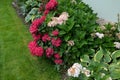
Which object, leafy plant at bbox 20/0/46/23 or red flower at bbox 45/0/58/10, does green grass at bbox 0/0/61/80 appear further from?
red flower at bbox 45/0/58/10

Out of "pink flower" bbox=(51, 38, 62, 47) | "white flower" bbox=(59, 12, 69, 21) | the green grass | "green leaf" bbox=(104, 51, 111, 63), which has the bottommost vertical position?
the green grass

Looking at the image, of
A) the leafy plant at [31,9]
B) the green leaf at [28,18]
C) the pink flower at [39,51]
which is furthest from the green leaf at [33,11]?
the pink flower at [39,51]

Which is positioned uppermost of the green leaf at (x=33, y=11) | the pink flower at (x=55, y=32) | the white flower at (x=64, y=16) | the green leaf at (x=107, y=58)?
the white flower at (x=64, y=16)

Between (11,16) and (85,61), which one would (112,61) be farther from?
(11,16)

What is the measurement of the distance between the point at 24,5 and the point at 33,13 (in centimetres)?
66

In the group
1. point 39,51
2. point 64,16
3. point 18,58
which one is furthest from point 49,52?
point 18,58

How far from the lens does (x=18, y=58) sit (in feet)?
22.0

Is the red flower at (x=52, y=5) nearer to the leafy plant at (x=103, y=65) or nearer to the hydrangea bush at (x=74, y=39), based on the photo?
the hydrangea bush at (x=74, y=39)

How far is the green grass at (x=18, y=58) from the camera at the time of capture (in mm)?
6086

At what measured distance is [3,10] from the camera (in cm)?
912

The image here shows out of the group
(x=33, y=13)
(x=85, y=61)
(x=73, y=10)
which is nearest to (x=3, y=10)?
(x=33, y=13)

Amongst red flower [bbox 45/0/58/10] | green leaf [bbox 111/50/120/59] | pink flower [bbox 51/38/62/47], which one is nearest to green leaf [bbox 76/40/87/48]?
pink flower [bbox 51/38/62/47]

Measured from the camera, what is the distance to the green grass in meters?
6.09

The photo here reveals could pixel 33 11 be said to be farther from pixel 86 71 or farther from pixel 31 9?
pixel 86 71
